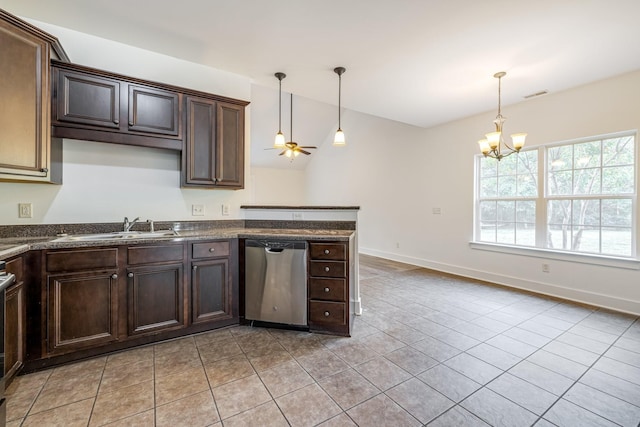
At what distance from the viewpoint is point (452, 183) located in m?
4.82

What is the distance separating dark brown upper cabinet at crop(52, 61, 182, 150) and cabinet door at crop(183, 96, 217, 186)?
10 cm

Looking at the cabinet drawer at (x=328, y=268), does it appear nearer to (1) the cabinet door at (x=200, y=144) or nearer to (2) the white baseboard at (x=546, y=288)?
(1) the cabinet door at (x=200, y=144)

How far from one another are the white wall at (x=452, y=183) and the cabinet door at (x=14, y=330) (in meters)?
5.21

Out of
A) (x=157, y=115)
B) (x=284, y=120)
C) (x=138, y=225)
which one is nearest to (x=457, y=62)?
(x=157, y=115)

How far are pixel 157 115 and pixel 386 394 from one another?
2900 millimetres

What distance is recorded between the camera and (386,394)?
5.65 feet

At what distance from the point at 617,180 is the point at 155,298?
5.03 meters

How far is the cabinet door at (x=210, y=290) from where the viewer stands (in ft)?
8.06

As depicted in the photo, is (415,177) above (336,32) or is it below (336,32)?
below

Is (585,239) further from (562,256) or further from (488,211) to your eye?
(488,211)

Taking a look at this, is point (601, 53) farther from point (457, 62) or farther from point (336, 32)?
point (336, 32)

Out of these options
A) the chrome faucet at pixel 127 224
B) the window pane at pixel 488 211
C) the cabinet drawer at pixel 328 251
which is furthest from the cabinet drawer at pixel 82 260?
the window pane at pixel 488 211

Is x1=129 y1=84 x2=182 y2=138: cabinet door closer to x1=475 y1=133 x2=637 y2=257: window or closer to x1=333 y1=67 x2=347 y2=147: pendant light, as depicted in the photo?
x1=333 y1=67 x2=347 y2=147: pendant light

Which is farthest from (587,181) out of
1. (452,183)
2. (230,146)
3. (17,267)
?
(17,267)
